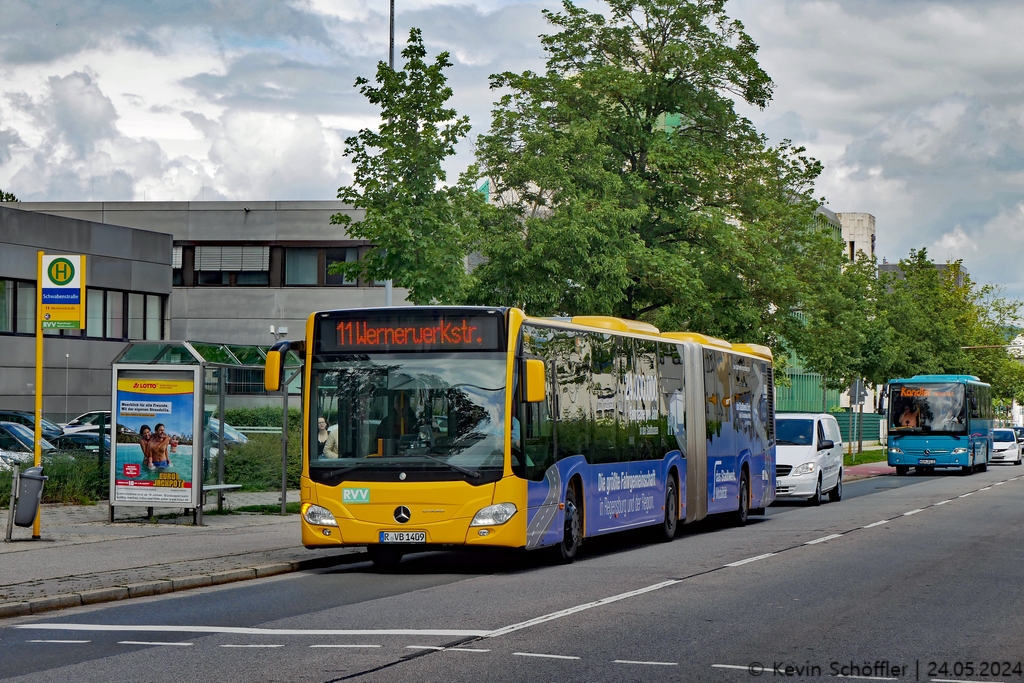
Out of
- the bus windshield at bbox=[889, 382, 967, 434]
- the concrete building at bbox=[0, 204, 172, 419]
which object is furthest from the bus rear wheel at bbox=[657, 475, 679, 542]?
the concrete building at bbox=[0, 204, 172, 419]

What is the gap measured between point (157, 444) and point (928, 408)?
33716 mm

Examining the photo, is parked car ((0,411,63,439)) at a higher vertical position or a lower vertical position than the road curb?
higher

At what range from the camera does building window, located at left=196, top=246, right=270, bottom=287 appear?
202 ft

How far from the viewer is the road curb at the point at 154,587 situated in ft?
39.0

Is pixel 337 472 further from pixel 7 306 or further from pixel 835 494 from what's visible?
pixel 7 306

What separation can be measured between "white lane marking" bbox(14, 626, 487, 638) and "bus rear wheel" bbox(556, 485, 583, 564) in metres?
5.83

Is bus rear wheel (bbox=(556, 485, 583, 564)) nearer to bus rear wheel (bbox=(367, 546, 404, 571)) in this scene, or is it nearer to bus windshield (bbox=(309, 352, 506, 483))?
bus windshield (bbox=(309, 352, 506, 483))

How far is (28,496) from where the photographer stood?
17.0 m

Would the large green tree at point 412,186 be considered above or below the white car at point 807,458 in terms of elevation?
above

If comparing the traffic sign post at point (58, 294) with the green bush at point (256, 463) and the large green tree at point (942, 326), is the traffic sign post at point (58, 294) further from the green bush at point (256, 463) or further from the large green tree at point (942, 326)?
the large green tree at point (942, 326)


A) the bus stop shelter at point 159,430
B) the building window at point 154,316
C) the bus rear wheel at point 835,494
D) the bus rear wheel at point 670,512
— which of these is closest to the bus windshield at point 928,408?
the bus rear wheel at point 835,494

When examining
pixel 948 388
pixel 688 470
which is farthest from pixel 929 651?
pixel 948 388

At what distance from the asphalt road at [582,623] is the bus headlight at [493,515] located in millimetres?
561

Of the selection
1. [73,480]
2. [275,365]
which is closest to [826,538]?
[275,365]
